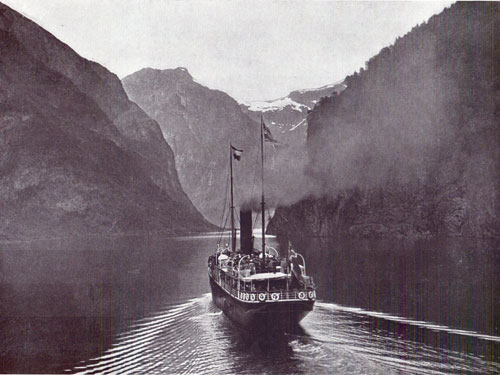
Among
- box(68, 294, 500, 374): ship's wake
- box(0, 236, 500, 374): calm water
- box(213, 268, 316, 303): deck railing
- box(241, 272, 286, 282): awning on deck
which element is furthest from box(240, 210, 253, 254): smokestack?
box(213, 268, 316, 303): deck railing

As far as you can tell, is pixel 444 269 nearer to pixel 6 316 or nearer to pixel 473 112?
pixel 6 316

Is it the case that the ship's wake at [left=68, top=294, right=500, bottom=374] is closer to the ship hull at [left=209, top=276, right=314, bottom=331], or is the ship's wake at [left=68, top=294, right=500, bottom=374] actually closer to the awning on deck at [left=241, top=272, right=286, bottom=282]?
the ship hull at [left=209, top=276, right=314, bottom=331]

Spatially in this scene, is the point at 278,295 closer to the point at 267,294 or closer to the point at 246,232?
the point at 267,294

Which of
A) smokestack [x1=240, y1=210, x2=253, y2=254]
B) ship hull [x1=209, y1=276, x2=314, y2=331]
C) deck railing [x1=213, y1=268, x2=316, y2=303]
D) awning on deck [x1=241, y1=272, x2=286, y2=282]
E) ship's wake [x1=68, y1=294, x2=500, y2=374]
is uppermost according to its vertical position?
smokestack [x1=240, y1=210, x2=253, y2=254]

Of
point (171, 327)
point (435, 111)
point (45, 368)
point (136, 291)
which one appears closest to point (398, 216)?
point (435, 111)

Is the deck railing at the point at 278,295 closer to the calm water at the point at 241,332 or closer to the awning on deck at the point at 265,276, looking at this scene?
the awning on deck at the point at 265,276

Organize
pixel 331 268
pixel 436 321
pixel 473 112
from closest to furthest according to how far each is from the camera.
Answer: pixel 436 321
pixel 331 268
pixel 473 112

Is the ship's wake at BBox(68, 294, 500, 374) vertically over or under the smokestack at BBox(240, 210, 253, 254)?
under

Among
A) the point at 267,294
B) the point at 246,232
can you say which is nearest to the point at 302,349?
the point at 267,294
